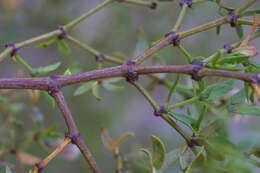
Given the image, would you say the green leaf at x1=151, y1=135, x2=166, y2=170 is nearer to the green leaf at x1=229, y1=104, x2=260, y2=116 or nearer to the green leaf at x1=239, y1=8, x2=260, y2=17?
the green leaf at x1=229, y1=104, x2=260, y2=116

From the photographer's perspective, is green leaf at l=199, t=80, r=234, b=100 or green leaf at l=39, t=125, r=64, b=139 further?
green leaf at l=39, t=125, r=64, b=139

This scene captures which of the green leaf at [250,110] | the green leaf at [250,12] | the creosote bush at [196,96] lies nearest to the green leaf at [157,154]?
the creosote bush at [196,96]

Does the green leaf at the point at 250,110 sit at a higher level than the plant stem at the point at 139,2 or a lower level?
lower

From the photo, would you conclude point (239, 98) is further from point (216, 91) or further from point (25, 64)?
point (25, 64)

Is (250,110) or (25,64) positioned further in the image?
(25,64)

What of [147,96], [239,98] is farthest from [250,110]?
[147,96]

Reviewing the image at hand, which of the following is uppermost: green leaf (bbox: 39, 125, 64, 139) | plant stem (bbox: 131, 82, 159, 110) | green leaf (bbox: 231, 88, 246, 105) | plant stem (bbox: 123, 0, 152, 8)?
plant stem (bbox: 123, 0, 152, 8)

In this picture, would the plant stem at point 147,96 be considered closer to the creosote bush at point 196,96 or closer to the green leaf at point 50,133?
the creosote bush at point 196,96

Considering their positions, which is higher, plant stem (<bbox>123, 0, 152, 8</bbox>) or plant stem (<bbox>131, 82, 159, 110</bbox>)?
plant stem (<bbox>123, 0, 152, 8</bbox>)

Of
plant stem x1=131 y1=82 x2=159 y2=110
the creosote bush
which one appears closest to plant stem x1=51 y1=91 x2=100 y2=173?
the creosote bush

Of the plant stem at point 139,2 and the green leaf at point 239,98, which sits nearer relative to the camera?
the green leaf at point 239,98
